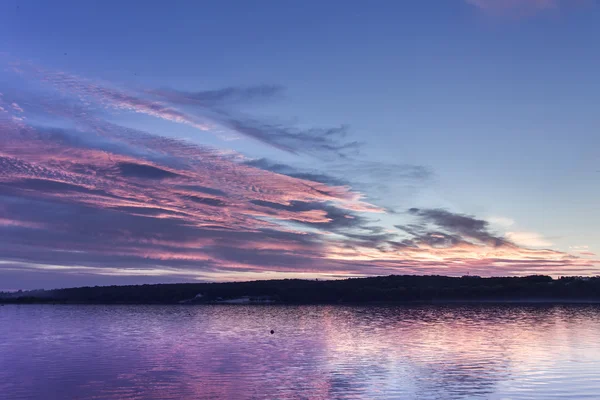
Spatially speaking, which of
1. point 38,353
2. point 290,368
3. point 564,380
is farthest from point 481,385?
point 38,353

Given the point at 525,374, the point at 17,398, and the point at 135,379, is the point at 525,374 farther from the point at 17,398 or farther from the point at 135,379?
the point at 17,398

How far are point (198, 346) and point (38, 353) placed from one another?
1390cm

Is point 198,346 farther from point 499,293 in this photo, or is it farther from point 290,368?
point 499,293

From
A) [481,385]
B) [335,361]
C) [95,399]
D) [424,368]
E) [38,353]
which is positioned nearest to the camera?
[95,399]

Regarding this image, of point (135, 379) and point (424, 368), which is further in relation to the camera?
point (424, 368)

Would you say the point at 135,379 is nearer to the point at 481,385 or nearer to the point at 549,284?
the point at 481,385

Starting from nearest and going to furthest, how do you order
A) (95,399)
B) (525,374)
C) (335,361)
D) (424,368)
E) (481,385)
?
(95,399) → (481,385) → (525,374) → (424,368) → (335,361)

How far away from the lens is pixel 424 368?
36875 mm

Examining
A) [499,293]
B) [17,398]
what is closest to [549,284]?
[499,293]

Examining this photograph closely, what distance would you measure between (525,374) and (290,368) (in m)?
14.8

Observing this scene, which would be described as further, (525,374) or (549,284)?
(549,284)

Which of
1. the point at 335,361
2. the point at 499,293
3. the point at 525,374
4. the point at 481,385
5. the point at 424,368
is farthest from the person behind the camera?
the point at 499,293

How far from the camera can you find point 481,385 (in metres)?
30.3

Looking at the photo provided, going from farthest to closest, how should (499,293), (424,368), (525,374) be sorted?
(499,293), (424,368), (525,374)
